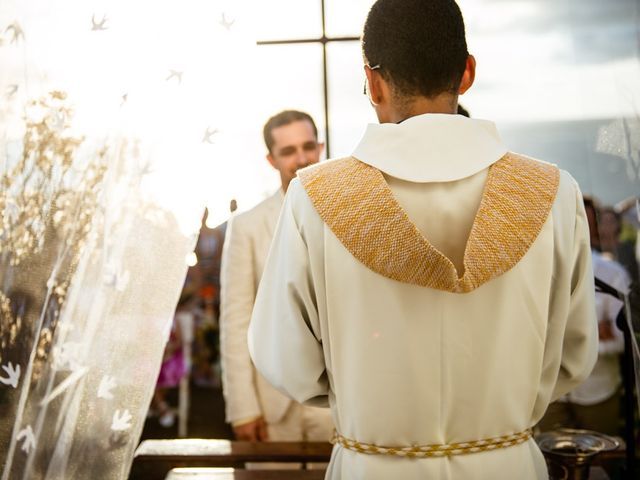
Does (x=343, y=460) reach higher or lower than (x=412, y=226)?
lower

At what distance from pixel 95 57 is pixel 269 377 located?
3.54ft

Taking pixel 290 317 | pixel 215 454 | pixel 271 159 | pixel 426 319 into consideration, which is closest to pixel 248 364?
pixel 215 454

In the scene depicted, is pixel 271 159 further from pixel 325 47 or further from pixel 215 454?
pixel 215 454

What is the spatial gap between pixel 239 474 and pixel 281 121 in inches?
54.3

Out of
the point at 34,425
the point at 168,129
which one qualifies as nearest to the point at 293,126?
the point at 168,129

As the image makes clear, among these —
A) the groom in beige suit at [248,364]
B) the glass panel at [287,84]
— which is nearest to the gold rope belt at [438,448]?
the groom in beige suit at [248,364]

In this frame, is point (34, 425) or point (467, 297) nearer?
point (467, 297)

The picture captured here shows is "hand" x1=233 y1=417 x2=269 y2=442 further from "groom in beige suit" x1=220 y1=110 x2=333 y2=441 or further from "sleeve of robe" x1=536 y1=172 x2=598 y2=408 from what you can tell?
"sleeve of robe" x1=536 y1=172 x2=598 y2=408

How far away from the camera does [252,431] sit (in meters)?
2.70

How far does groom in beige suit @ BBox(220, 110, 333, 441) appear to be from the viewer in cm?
271

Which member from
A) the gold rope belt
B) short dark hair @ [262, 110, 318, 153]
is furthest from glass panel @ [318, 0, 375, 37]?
the gold rope belt

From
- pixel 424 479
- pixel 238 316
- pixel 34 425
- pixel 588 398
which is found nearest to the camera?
pixel 424 479

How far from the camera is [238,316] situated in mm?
2727

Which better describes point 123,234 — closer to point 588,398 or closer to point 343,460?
point 343,460
